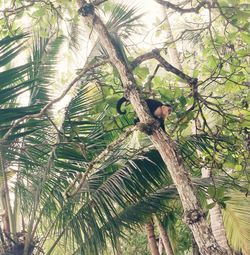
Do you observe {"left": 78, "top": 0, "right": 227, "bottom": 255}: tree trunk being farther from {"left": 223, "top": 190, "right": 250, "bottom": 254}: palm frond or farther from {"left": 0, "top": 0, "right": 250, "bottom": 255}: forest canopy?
{"left": 223, "top": 190, "right": 250, "bottom": 254}: palm frond

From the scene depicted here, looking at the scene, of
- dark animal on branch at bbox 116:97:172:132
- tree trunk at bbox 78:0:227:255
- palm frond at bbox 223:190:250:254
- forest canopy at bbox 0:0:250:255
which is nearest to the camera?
tree trunk at bbox 78:0:227:255

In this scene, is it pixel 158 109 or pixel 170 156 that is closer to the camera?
pixel 170 156

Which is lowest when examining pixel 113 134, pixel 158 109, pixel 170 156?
pixel 170 156

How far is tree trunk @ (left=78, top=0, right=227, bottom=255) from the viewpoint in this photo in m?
1.60

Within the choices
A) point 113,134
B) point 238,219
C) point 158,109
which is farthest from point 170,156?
point 238,219

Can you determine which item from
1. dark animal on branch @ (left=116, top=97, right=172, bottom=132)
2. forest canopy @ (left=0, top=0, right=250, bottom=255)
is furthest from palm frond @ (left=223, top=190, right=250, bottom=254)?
dark animal on branch @ (left=116, top=97, right=172, bottom=132)

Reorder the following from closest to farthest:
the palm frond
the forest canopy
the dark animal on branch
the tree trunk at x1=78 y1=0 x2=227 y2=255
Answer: the tree trunk at x1=78 y1=0 x2=227 y2=255 → the forest canopy → the dark animal on branch → the palm frond

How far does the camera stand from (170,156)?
5.86ft

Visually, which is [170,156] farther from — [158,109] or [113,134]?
[113,134]

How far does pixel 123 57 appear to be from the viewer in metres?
2.08

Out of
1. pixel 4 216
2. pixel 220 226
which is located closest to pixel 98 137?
pixel 4 216

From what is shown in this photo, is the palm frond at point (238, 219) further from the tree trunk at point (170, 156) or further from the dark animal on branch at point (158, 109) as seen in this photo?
the tree trunk at point (170, 156)

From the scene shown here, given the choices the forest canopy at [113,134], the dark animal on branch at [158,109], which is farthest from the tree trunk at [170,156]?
the dark animal on branch at [158,109]

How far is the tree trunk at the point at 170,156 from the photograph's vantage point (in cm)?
160
